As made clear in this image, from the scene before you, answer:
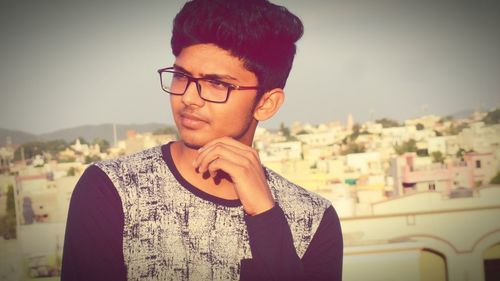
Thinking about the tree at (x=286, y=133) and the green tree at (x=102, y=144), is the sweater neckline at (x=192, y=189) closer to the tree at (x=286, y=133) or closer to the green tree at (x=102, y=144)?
A: the green tree at (x=102, y=144)

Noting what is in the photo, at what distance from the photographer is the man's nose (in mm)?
816

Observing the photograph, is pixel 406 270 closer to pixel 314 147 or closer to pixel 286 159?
pixel 286 159

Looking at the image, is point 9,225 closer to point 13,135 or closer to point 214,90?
point 13,135

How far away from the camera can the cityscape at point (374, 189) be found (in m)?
5.89

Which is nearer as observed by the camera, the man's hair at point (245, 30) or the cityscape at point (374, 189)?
the man's hair at point (245, 30)

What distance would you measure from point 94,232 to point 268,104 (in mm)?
387

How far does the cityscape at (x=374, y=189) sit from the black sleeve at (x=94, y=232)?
10.6ft

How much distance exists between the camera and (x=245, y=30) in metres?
0.83

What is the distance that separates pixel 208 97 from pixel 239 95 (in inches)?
2.3

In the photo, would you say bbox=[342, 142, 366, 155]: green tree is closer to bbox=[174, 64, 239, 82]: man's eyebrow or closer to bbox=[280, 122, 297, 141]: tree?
bbox=[280, 122, 297, 141]: tree

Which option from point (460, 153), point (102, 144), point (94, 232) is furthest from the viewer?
point (102, 144)

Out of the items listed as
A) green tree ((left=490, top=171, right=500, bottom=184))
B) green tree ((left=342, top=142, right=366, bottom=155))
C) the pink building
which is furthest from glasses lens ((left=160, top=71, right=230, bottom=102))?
green tree ((left=342, top=142, right=366, bottom=155))

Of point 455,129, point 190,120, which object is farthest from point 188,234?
point 455,129

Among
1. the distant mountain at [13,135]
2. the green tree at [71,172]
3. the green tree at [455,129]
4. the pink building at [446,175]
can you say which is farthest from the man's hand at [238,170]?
the green tree at [455,129]
